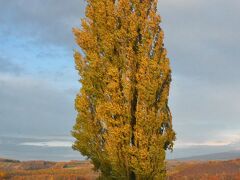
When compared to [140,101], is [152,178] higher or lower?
lower

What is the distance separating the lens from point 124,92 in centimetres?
2245

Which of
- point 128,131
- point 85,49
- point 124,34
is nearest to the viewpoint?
point 128,131

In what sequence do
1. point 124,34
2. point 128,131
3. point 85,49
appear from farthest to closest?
point 85,49, point 124,34, point 128,131

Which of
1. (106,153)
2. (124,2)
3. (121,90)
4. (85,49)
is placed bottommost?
(106,153)

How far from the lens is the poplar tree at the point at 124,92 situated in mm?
22062

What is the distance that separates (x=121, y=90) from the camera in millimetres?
22844

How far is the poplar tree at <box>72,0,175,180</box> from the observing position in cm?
2206

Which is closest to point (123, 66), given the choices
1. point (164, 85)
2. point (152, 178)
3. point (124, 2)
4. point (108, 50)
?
point (108, 50)

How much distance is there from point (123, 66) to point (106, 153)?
554 cm

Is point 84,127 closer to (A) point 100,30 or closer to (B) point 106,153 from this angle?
(B) point 106,153

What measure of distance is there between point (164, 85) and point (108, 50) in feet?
13.8

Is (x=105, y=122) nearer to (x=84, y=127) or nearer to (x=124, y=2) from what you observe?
(x=84, y=127)

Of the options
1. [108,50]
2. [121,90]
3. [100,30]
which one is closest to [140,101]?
[121,90]

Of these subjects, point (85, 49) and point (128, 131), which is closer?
point (128, 131)
